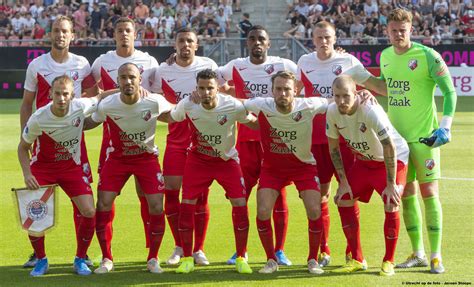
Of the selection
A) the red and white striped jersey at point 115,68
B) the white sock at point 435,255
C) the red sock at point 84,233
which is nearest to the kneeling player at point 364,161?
the white sock at point 435,255

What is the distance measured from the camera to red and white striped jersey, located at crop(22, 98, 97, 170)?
29.2 ft

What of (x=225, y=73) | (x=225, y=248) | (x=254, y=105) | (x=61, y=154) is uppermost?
(x=225, y=73)

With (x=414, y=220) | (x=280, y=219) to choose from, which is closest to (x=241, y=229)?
(x=280, y=219)

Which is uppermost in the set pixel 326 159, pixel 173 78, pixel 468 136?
pixel 173 78

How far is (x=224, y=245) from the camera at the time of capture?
10195mm

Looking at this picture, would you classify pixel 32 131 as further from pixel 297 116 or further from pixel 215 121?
pixel 297 116

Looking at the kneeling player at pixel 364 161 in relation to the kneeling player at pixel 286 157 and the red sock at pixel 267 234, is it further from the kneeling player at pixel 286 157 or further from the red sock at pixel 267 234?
the red sock at pixel 267 234

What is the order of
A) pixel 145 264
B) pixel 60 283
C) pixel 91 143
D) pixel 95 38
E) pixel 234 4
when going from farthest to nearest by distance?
pixel 234 4 → pixel 95 38 → pixel 91 143 → pixel 145 264 → pixel 60 283

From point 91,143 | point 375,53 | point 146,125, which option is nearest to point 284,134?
point 146,125

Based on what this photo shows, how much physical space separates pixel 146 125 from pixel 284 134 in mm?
1362

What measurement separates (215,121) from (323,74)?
51.1 inches

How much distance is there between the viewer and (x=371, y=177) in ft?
28.8

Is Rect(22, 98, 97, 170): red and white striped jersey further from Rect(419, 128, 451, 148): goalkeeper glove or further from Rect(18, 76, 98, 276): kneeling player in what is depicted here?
Rect(419, 128, 451, 148): goalkeeper glove

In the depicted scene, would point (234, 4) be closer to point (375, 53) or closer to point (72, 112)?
point (375, 53)
